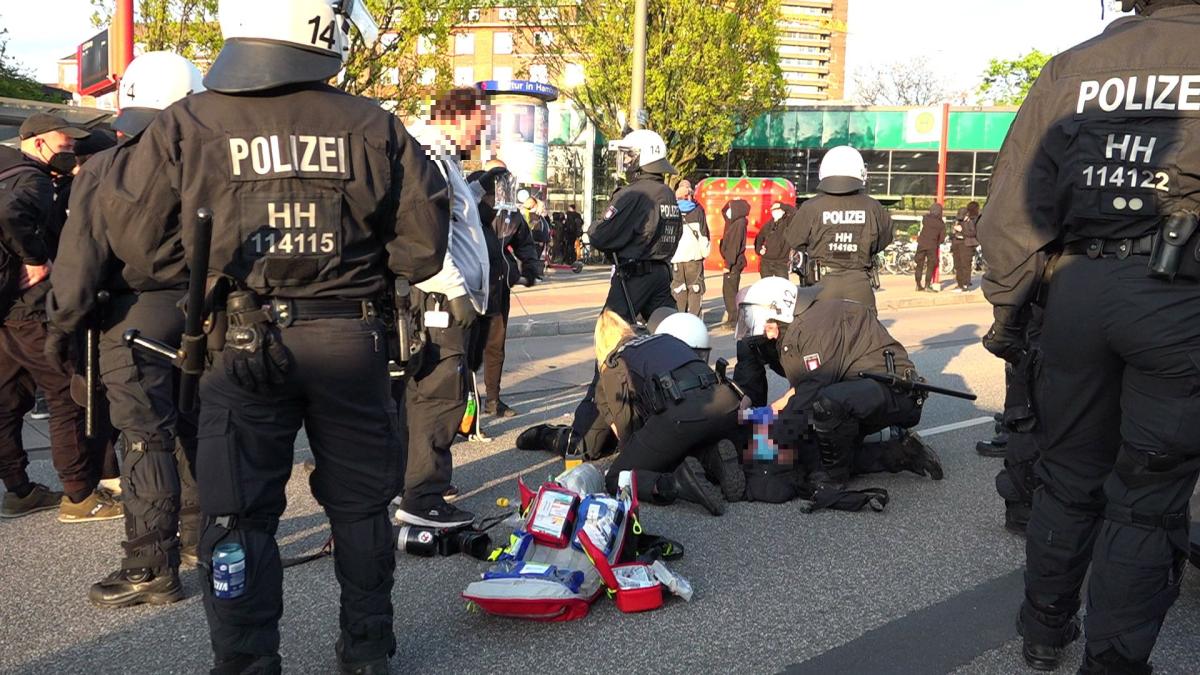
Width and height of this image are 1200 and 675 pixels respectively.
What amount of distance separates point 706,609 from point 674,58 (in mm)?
23779

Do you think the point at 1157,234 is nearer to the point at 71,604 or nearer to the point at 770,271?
the point at 71,604

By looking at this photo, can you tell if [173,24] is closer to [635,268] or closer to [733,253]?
[733,253]

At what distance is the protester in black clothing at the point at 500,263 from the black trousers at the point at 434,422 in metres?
1.52

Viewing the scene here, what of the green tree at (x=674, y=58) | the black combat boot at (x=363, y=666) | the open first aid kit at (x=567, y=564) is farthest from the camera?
the green tree at (x=674, y=58)

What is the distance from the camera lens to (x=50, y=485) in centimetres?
562

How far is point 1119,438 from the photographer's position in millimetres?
3156

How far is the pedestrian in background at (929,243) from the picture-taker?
20.4m

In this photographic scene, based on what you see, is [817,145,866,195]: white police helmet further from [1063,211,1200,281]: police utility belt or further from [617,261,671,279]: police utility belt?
[1063,211,1200,281]: police utility belt

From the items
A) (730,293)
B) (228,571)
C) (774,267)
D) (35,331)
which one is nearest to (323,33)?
(228,571)

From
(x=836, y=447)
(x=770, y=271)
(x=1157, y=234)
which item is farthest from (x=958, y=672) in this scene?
(x=770, y=271)

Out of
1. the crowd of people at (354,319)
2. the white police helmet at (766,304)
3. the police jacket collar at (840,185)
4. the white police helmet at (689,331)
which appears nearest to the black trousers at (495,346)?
the white police helmet at (689,331)

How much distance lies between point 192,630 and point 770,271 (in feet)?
38.8

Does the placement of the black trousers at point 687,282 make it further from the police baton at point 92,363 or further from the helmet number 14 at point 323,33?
the helmet number 14 at point 323,33

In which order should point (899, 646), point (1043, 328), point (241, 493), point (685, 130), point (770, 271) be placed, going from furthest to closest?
1. point (685, 130)
2. point (770, 271)
3. point (899, 646)
4. point (1043, 328)
5. point (241, 493)
